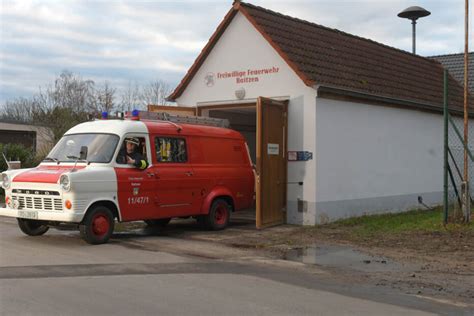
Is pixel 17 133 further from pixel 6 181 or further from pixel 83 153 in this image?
pixel 83 153

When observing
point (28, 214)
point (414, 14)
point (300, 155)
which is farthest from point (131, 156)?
point (414, 14)

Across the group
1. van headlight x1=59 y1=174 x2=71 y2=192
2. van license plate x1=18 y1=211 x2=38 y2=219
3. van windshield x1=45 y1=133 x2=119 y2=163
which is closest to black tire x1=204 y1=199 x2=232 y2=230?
van windshield x1=45 y1=133 x2=119 y2=163

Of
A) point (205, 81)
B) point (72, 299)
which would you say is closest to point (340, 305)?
point (72, 299)

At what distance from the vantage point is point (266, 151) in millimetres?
13188

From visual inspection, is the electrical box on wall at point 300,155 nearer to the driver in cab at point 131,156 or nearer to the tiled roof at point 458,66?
the driver in cab at point 131,156

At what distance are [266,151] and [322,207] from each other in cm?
206

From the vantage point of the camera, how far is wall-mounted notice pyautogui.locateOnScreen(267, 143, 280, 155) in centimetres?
1333

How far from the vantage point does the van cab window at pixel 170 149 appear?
39.1 feet

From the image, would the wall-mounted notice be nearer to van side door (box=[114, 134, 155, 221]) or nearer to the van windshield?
van side door (box=[114, 134, 155, 221])

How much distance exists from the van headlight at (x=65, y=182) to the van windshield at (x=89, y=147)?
0.87 metres

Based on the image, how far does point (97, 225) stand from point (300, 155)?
18.0ft

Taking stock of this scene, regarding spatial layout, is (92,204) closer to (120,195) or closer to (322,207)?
(120,195)

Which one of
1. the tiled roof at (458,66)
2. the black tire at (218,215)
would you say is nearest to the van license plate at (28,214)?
the black tire at (218,215)

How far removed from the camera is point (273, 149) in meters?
13.5
